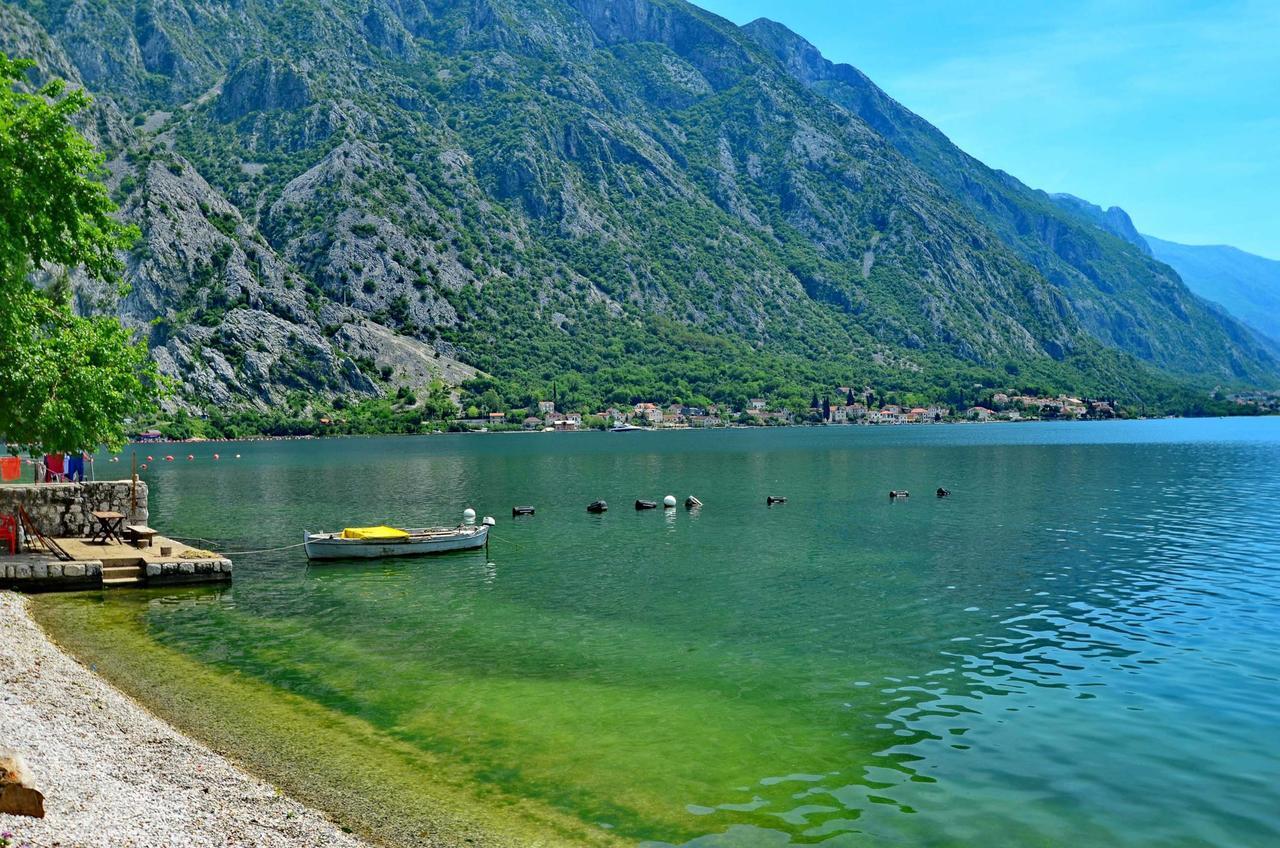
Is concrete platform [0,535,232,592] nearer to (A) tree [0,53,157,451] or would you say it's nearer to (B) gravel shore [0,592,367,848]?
(A) tree [0,53,157,451]

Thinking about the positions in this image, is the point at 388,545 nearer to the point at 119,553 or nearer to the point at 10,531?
the point at 119,553

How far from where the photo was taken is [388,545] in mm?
45281

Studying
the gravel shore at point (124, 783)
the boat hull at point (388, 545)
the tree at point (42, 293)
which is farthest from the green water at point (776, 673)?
the tree at point (42, 293)

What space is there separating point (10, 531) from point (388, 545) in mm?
16697

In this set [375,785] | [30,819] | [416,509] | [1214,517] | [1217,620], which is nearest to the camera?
[30,819]

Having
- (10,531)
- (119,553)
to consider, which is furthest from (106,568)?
(10,531)

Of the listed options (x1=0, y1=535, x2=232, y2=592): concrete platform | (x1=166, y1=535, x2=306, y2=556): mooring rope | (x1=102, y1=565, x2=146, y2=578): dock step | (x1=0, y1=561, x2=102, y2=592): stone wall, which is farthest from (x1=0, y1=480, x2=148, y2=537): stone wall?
(x1=102, y1=565, x2=146, y2=578): dock step

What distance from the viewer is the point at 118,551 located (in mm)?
37438

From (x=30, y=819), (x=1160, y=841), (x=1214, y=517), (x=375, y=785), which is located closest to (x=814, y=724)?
(x=1160, y=841)

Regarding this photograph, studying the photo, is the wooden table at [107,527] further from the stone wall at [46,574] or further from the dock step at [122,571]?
the dock step at [122,571]

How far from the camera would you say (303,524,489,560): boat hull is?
44.5 metres

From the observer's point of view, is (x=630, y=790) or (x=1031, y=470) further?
(x=1031, y=470)

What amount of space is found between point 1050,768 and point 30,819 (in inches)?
699

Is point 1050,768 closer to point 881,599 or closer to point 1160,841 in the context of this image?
point 1160,841
